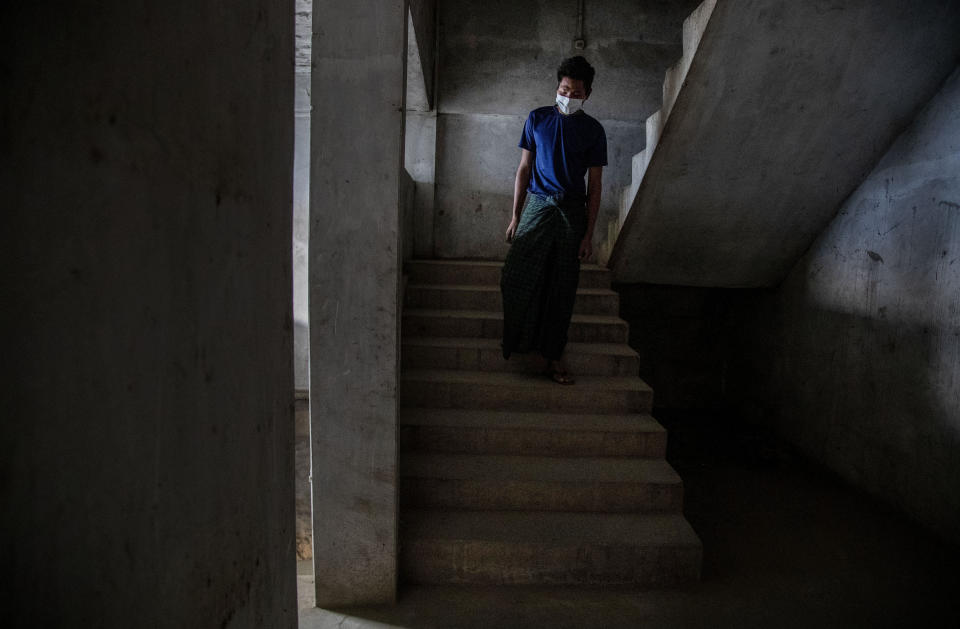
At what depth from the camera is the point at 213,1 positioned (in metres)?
0.79

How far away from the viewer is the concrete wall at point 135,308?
526mm

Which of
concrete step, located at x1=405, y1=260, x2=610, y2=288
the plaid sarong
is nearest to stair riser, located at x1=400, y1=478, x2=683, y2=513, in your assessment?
the plaid sarong

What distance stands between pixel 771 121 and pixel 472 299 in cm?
228

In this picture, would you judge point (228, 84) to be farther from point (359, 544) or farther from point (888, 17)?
point (888, 17)

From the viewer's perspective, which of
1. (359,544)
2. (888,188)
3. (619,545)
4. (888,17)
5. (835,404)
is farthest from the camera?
(835,404)

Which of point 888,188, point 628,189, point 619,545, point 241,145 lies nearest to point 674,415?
point 628,189

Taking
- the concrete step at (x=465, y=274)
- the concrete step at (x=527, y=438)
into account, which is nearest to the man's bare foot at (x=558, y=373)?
the concrete step at (x=527, y=438)

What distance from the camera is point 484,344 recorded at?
4090 mm

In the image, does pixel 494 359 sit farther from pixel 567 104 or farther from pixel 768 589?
pixel 768 589

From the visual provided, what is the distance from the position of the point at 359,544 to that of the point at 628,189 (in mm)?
3261

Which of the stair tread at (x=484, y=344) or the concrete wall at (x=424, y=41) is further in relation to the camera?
the concrete wall at (x=424, y=41)

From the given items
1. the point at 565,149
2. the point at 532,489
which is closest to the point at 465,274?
the point at 565,149

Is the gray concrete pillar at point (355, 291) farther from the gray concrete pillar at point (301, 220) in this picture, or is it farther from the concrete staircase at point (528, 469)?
the gray concrete pillar at point (301, 220)

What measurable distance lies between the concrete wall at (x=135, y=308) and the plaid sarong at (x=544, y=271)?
266 cm
